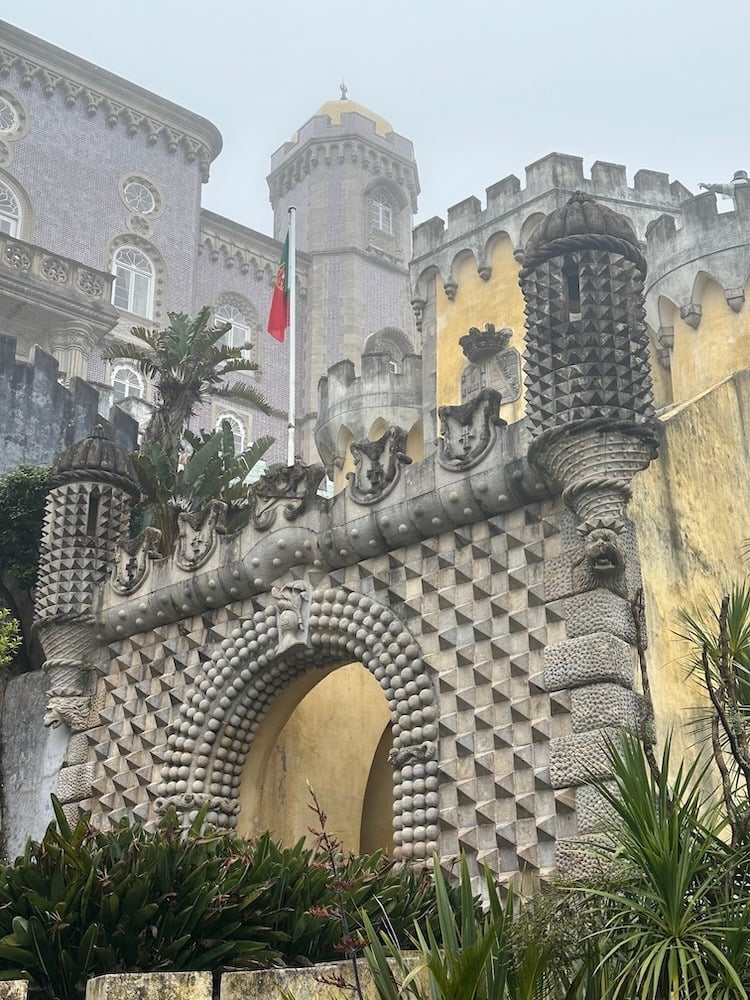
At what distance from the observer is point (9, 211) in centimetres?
3516

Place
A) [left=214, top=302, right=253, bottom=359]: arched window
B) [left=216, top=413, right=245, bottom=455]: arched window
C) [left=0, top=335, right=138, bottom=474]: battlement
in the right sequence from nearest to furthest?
[left=0, top=335, right=138, bottom=474]: battlement, [left=216, top=413, right=245, bottom=455]: arched window, [left=214, top=302, right=253, bottom=359]: arched window

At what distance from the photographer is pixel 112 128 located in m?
37.8

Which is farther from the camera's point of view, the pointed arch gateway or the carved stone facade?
the pointed arch gateway

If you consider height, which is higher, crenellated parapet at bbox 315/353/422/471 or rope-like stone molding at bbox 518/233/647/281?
crenellated parapet at bbox 315/353/422/471

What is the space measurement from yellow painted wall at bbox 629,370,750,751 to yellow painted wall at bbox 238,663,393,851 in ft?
12.3

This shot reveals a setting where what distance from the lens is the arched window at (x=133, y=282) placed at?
37406 millimetres

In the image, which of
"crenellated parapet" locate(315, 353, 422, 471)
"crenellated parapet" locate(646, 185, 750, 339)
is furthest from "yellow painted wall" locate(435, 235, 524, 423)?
"crenellated parapet" locate(646, 185, 750, 339)

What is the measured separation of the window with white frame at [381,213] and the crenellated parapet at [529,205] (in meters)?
20.0

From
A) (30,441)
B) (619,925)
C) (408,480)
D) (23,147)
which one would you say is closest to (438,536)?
(408,480)

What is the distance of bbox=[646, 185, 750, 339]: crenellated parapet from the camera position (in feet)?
59.8

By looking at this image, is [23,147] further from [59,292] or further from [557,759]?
[557,759]

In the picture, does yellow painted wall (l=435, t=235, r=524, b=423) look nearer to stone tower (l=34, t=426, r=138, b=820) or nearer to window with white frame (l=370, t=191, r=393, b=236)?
stone tower (l=34, t=426, r=138, b=820)

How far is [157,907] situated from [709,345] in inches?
488

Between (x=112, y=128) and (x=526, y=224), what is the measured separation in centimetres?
1898
